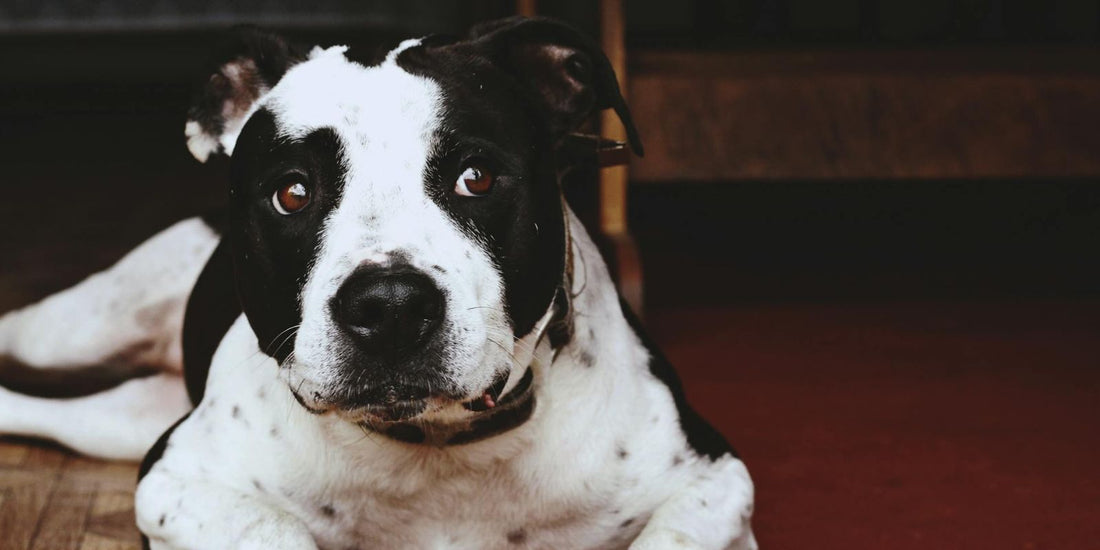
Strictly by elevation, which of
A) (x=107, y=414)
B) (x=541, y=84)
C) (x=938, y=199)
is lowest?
(x=938, y=199)

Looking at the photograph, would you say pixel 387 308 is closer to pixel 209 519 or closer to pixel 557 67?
pixel 209 519

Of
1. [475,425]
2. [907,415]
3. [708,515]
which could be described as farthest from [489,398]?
[907,415]

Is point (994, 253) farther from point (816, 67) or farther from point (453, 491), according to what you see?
point (453, 491)

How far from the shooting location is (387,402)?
1249 millimetres

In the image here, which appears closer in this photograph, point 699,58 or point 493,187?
point 493,187

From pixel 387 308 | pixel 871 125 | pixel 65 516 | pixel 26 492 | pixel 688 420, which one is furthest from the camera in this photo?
pixel 871 125

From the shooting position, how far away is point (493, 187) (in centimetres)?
137

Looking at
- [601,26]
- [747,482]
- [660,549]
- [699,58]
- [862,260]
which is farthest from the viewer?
[862,260]

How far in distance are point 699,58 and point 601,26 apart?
0.55 metres

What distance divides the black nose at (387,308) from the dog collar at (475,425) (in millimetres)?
214

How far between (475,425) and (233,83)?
62 centimetres

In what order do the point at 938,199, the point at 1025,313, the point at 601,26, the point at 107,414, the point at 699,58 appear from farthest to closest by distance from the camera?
the point at 938,199
the point at 699,58
the point at 1025,313
the point at 601,26
the point at 107,414

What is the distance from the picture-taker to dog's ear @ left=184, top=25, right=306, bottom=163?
1.55 m

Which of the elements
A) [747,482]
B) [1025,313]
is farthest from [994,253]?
[747,482]
